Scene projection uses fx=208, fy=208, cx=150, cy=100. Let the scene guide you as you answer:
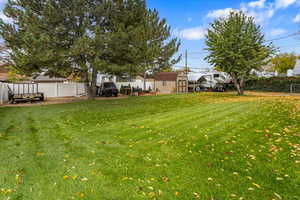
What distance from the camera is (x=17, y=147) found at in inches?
188

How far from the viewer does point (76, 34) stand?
12.3 m

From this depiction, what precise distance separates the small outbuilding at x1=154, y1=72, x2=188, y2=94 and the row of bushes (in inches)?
329

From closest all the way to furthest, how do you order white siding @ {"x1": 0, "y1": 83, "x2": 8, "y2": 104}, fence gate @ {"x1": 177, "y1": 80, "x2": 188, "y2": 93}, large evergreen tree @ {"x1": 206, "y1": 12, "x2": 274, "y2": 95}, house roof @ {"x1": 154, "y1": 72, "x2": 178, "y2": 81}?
1. white siding @ {"x1": 0, "y1": 83, "x2": 8, "y2": 104}
2. large evergreen tree @ {"x1": 206, "y1": 12, "x2": 274, "y2": 95}
3. fence gate @ {"x1": 177, "y1": 80, "x2": 188, "y2": 93}
4. house roof @ {"x1": 154, "y1": 72, "x2": 178, "y2": 81}

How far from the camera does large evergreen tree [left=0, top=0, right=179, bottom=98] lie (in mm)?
11156

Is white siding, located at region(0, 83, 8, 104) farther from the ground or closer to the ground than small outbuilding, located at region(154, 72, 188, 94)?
closer to the ground

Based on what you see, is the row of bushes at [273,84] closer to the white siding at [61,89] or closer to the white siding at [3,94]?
the white siding at [61,89]

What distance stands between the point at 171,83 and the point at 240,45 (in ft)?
42.4

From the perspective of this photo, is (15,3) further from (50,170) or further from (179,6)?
(50,170)

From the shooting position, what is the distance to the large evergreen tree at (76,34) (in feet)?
36.6

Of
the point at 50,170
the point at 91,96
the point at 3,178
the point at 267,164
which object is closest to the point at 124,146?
the point at 50,170

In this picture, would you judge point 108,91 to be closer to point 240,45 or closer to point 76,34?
point 76,34

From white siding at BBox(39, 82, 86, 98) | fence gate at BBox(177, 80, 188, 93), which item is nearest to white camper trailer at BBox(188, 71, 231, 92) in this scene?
fence gate at BBox(177, 80, 188, 93)

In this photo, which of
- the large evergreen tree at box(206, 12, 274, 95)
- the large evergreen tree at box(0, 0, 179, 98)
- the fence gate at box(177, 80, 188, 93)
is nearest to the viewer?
the large evergreen tree at box(0, 0, 179, 98)

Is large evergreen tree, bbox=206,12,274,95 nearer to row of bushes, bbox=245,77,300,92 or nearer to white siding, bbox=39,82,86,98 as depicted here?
row of bushes, bbox=245,77,300,92
